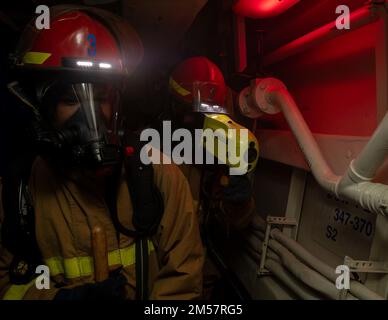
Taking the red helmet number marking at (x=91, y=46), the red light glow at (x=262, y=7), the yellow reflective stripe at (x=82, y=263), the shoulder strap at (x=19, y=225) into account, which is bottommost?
the yellow reflective stripe at (x=82, y=263)

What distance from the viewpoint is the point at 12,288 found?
1.18m

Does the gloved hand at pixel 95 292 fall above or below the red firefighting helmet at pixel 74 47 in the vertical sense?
below

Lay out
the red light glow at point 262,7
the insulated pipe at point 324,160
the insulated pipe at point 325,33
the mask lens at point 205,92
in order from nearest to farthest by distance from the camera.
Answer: the insulated pipe at point 324,160
the insulated pipe at point 325,33
the red light glow at point 262,7
the mask lens at point 205,92

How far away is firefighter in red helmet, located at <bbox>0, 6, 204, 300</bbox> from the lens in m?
1.11

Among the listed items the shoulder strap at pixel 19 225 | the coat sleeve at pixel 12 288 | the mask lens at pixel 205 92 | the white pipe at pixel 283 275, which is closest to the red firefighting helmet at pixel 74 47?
the shoulder strap at pixel 19 225

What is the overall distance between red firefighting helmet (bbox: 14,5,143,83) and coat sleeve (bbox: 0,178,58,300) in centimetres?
59

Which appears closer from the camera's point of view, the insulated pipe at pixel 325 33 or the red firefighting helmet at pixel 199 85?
the insulated pipe at pixel 325 33

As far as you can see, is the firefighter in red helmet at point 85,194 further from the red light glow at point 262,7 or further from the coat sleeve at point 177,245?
the red light glow at point 262,7

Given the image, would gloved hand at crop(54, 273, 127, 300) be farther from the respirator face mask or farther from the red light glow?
the red light glow

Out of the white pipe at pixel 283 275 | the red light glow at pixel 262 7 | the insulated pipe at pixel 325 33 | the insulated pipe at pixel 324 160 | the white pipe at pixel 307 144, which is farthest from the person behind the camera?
the red light glow at pixel 262 7

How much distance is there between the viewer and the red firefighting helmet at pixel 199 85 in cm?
196

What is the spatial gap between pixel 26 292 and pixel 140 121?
73.4 inches

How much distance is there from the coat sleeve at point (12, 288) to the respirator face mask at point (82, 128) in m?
0.40
